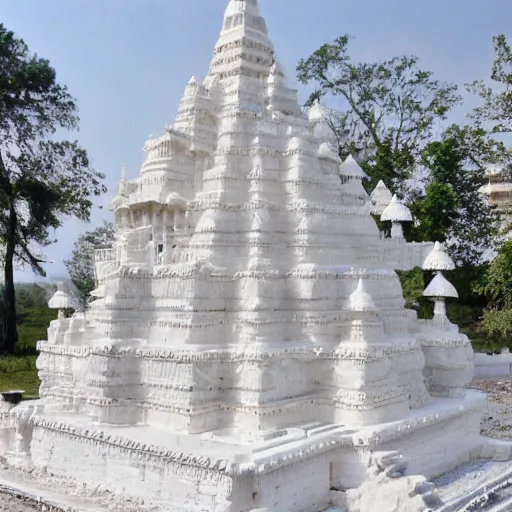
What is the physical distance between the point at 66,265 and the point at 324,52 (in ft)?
62.0

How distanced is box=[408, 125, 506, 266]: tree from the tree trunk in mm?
18704

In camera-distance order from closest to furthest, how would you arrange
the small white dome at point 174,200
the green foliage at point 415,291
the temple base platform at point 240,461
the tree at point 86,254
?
the temple base platform at point 240,461, the small white dome at point 174,200, the green foliage at point 415,291, the tree at point 86,254

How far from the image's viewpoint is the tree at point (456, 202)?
29547 mm

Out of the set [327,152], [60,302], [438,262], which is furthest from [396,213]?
[60,302]

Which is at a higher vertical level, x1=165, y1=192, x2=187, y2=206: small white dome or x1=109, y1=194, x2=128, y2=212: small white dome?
x1=109, y1=194, x2=128, y2=212: small white dome

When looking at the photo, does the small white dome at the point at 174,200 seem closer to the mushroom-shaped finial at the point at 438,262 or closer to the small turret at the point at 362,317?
the small turret at the point at 362,317

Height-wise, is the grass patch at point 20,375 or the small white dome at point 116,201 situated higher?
the small white dome at point 116,201

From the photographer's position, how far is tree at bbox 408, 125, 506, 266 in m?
29.5

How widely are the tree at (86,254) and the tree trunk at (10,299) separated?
7417mm

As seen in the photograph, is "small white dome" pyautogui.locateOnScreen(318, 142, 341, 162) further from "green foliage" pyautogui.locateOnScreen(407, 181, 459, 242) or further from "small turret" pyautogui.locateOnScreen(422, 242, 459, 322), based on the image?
A: "green foliage" pyautogui.locateOnScreen(407, 181, 459, 242)

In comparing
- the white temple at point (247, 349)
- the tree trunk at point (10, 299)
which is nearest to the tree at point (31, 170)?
the tree trunk at point (10, 299)

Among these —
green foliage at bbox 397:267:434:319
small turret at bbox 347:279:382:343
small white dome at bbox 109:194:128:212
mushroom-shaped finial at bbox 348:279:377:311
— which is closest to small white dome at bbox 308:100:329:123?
small white dome at bbox 109:194:128:212

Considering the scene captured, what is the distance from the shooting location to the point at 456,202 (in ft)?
97.3

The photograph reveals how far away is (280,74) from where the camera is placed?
52.5ft
